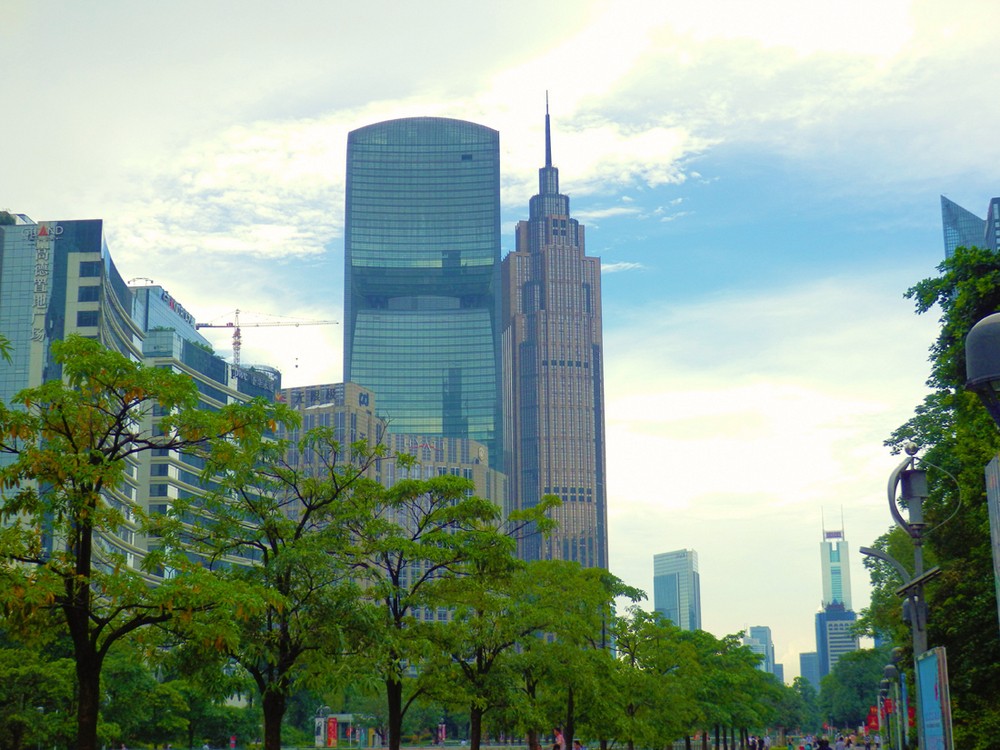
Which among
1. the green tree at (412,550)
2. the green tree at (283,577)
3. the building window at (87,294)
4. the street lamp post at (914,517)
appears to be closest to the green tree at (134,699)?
the green tree at (412,550)

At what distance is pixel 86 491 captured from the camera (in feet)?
78.6

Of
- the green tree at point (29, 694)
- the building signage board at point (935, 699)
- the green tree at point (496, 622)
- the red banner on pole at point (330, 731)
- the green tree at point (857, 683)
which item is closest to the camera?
the building signage board at point (935, 699)

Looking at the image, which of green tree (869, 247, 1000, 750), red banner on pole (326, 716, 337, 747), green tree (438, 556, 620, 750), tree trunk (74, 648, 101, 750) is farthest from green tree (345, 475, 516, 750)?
red banner on pole (326, 716, 337, 747)

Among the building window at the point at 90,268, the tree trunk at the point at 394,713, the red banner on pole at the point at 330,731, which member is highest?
the building window at the point at 90,268

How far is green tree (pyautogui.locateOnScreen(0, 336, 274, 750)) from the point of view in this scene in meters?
23.2

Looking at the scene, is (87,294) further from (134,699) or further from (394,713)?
(394,713)

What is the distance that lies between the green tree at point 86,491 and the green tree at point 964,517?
76.0 feet

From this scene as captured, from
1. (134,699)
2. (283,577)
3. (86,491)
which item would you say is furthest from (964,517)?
(134,699)

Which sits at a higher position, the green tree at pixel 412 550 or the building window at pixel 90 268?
the building window at pixel 90 268

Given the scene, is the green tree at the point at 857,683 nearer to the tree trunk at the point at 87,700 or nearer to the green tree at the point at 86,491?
the green tree at the point at 86,491

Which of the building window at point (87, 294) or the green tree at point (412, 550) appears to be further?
the building window at point (87, 294)

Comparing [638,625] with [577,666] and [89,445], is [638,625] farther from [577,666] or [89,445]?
[89,445]

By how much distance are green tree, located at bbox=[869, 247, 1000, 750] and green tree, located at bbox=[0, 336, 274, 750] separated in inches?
912

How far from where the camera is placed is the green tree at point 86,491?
23.2 metres
